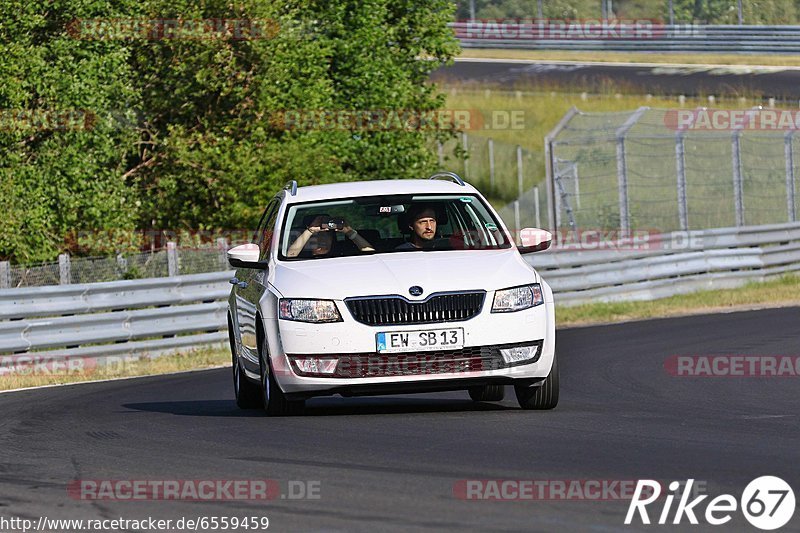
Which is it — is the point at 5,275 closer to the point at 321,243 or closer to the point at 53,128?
the point at 53,128

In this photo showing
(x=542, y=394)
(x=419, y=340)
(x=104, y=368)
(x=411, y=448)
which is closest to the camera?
(x=411, y=448)

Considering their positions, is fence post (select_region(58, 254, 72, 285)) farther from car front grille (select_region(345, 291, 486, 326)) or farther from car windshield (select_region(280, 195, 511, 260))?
car front grille (select_region(345, 291, 486, 326))

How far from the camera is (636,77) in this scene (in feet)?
174

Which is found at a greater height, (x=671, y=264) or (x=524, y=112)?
(x=671, y=264)

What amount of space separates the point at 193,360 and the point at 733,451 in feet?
40.5

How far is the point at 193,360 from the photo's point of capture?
776 inches

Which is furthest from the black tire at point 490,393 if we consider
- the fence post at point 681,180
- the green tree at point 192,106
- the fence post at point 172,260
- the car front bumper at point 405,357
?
the fence post at point 681,180

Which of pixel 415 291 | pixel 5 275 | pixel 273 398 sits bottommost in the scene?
pixel 5 275

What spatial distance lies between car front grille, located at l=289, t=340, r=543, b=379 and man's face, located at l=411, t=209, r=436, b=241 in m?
1.32

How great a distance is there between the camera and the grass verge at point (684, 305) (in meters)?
23.7

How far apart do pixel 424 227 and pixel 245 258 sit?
1261 mm

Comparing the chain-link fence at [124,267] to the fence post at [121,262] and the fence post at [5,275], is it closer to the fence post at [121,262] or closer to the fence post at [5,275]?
the fence post at [121,262]

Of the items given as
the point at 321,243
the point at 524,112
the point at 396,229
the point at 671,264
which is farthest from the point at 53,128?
the point at 524,112

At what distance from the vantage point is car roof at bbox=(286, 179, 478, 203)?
11.5 metres
